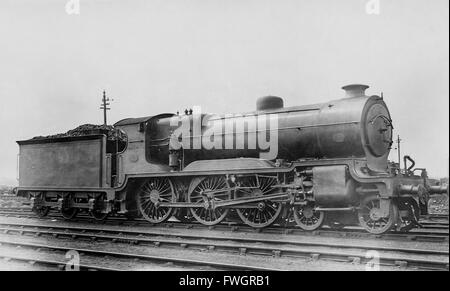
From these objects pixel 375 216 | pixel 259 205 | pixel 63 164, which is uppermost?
pixel 63 164

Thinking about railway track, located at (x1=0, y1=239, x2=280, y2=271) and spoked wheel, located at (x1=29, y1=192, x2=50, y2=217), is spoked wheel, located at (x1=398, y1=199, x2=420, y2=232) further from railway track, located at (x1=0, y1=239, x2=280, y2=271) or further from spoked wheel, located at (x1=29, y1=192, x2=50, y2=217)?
spoked wheel, located at (x1=29, y1=192, x2=50, y2=217)

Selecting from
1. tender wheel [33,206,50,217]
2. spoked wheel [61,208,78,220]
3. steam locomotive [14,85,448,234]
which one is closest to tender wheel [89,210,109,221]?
steam locomotive [14,85,448,234]

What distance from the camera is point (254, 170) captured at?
1056 centimetres

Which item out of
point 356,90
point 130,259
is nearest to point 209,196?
point 130,259

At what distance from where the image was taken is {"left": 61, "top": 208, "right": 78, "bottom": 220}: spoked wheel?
14492mm

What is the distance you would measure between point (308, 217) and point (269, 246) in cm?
154

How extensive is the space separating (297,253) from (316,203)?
5.90 ft

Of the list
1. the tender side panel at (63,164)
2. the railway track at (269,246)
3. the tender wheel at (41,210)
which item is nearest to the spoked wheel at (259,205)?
the railway track at (269,246)

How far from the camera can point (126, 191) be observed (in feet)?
42.5

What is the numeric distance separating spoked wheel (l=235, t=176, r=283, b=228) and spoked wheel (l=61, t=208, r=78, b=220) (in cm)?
601

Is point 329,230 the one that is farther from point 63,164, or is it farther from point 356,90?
point 63,164
